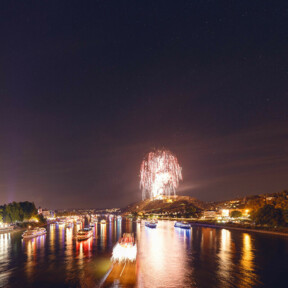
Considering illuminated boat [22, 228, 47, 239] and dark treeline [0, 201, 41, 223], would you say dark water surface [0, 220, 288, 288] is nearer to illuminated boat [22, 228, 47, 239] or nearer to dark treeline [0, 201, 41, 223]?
illuminated boat [22, 228, 47, 239]

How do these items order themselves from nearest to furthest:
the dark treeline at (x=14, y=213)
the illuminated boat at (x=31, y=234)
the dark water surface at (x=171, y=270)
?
Result: 1. the dark water surface at (x=171, y=270)
2. the illuminated boat at (x=31, y=234)
3. the dark treeline at (x=14, y=213)

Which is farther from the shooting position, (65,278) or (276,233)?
(276,233)

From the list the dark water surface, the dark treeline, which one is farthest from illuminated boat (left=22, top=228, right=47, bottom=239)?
the dark treeline

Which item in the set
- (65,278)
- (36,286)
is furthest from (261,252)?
(36,286)

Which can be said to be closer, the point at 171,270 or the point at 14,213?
the point at 171,270

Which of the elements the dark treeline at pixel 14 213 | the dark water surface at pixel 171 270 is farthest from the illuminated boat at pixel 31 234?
the dark treeline at pixel 14 213

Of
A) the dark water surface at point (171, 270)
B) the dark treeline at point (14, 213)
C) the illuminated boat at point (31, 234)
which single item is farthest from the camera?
the dark treeline at point (14, 213)

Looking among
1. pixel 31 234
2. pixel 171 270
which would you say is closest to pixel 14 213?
pixel 31 234

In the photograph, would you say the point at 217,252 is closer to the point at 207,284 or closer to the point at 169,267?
the point at 169,267

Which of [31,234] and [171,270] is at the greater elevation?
[171,270]

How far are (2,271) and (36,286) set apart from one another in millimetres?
12244

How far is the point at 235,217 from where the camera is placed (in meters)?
170

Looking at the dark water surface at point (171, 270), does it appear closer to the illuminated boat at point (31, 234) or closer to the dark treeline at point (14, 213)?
the illuminated boat at point (31, 234)

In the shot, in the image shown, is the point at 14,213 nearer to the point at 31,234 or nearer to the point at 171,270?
the point at 31,234
